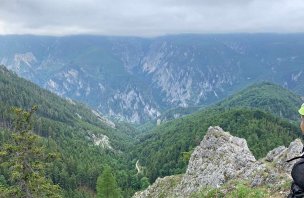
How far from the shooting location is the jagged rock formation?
41.5 m

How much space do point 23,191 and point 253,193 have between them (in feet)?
99.4

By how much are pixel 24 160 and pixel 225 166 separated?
27.5 metres

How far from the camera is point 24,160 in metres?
47.3

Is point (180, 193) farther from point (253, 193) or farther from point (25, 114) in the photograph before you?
point (253, 193)

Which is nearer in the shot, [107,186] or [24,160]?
[24,160]

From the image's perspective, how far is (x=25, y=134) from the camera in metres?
47.8

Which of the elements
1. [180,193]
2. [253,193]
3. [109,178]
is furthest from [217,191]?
[109,178]

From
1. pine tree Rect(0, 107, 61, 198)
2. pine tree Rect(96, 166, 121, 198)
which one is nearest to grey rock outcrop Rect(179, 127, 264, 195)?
pine tree Rect(0, 107, 61, 198)

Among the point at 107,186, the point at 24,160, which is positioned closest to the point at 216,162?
the point at 24,160

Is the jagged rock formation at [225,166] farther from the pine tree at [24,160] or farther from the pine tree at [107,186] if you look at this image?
the pine tree at [107,186]

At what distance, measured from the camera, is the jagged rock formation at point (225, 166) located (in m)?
41.5

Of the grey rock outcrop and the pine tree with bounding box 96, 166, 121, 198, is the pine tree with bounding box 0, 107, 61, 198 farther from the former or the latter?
the pine tree with bounding box 96, 166, 121, 198

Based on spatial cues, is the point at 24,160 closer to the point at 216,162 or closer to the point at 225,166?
the point at 225,166

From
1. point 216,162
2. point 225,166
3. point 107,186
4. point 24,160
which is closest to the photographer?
point 24,160
